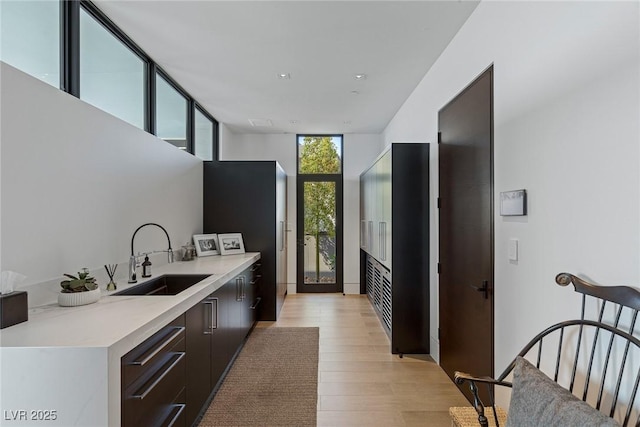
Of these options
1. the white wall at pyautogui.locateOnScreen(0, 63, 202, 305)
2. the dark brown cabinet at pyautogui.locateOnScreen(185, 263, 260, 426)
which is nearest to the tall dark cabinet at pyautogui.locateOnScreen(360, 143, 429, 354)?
the dark brown cabinet at pyautogui.locateOnScreen(185, 263, 260, 426)

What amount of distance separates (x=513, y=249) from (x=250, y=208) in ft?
10.5

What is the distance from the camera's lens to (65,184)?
194 centimetres

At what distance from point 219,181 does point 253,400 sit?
2.76 meters

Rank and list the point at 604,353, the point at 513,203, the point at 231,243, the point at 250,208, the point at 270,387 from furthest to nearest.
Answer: the point at 250,208
the point at 231,243
the point at 270,387
the point at 513,203
the point at 604,353

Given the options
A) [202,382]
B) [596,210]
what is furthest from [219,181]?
[596,210]

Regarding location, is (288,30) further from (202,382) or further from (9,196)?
(202,382)

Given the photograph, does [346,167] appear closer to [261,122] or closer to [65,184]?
[261,122]

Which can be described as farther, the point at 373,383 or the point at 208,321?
the point at 373,383

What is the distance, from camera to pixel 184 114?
13.1ft

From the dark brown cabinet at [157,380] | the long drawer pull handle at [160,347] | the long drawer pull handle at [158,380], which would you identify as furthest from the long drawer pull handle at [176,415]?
the long drawer pull handle at [160,347]

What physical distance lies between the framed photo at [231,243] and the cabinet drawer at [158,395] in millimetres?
2292

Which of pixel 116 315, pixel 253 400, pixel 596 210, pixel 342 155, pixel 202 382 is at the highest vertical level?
pixel 342 155

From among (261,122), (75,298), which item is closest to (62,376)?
(75,298)

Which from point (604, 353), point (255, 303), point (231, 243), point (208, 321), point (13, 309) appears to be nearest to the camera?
point (604, 353)
